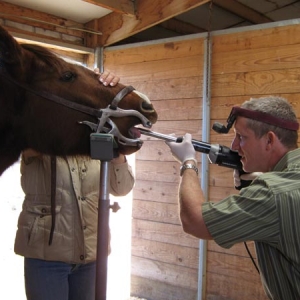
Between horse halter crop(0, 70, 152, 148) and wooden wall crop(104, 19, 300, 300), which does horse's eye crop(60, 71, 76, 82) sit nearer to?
horse halter crop(0, 70, 152, 148)

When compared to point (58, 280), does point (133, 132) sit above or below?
above

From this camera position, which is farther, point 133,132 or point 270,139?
point 133,132

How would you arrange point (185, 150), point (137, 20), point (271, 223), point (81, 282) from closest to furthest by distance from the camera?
point (271, 223), point (185, 150), point (81, 282), point (137, 20)

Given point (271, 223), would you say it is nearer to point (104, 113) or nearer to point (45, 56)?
point (104, 113)

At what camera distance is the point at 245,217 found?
1.16 m

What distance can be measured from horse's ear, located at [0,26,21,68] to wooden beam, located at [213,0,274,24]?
7.55ft

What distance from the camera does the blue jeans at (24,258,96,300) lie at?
1588mm

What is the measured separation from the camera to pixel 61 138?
1.57 meters

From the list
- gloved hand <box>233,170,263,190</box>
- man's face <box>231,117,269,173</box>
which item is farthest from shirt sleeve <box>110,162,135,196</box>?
man's face <box>231,117,269,173</box>

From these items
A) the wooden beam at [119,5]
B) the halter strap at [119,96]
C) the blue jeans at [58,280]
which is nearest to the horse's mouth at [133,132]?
the halter strap at [119,96]

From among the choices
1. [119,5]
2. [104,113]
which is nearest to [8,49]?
[104,113]

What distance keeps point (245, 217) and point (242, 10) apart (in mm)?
2796

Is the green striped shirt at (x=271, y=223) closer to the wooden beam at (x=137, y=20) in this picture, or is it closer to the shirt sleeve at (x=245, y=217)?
the shirt sleeve at (x=245, y=217)

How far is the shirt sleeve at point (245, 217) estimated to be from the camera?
113 cm
